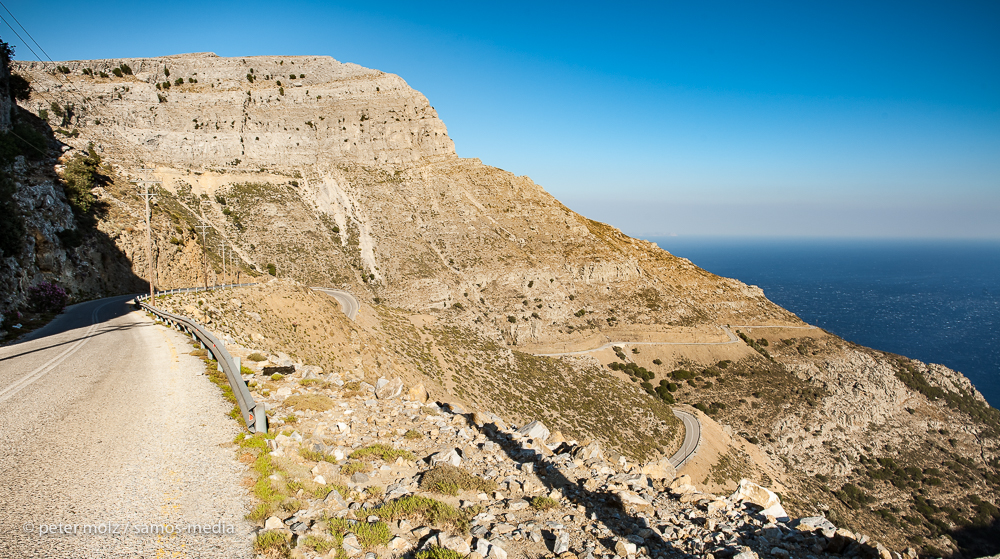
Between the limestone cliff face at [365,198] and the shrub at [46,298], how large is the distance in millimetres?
33985

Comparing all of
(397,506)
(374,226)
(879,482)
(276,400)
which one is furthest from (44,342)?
(879,482)

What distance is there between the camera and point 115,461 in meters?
6.77

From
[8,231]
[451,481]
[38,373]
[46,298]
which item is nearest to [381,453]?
[451,481]

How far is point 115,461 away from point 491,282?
56.8 metres

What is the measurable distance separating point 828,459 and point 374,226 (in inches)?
2734

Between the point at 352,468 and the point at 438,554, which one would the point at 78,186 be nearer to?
the point at 352,468

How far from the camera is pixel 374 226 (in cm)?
6794

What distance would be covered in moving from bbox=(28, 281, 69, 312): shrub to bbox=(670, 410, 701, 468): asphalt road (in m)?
46.3

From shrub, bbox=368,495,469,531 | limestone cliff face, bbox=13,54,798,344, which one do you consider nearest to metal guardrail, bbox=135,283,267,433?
shrub, bbox=368,495,469,531

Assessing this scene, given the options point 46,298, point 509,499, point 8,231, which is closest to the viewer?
point 509,499

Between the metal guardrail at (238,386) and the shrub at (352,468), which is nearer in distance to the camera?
the shrub at (352,468)

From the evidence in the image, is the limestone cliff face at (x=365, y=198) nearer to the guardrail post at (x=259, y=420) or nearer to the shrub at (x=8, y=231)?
the shrub at (x=8, y=231)

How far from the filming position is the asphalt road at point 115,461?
5027 millimetres

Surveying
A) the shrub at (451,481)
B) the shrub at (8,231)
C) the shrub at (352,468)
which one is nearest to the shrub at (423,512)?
the shrub at (451,481)
